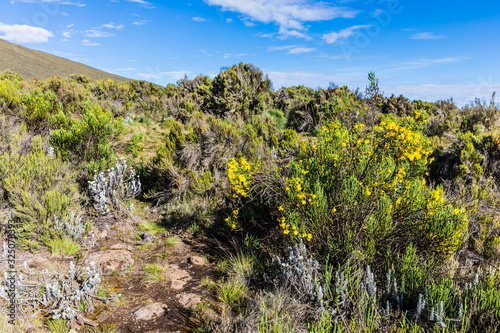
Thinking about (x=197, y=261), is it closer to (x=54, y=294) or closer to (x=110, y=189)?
(x=54, y=294)

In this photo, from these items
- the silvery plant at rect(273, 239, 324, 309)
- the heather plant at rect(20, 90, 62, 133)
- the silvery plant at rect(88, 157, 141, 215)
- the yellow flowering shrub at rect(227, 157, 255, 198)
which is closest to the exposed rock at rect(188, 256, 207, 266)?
the yellow flowering shrub at rect(227, 157, 255, 198)

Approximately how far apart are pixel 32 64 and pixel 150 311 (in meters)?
82.6

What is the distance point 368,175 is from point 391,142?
51 cm

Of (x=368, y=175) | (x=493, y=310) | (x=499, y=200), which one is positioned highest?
(x=368, y=175)

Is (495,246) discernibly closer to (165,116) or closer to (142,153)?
(142,153)

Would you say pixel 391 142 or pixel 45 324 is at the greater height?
pixel 391 142

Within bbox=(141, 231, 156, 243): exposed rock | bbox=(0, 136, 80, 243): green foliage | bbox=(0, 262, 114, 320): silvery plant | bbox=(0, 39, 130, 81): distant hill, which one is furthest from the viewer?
bbox=(0, 39, 130, 81): distant hill

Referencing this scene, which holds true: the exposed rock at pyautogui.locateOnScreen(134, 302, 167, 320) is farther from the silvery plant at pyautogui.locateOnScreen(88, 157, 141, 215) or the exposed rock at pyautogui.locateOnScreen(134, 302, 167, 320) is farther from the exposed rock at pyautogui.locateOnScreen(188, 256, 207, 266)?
the silvery plant at pyautogui.locateOnScreen(88, 157, 141, 215)

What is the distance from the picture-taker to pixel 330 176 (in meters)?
3.94

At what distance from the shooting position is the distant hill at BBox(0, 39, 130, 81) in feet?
187

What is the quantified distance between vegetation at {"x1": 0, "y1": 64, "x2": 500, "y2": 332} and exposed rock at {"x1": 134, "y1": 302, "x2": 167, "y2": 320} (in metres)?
0.45

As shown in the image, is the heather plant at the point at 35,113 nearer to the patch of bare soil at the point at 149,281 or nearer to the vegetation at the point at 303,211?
the vegetation at the point at 303,211

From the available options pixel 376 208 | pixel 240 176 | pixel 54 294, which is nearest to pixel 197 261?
pixel 240 176

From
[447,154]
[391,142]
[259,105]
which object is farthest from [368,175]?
[259,105]
